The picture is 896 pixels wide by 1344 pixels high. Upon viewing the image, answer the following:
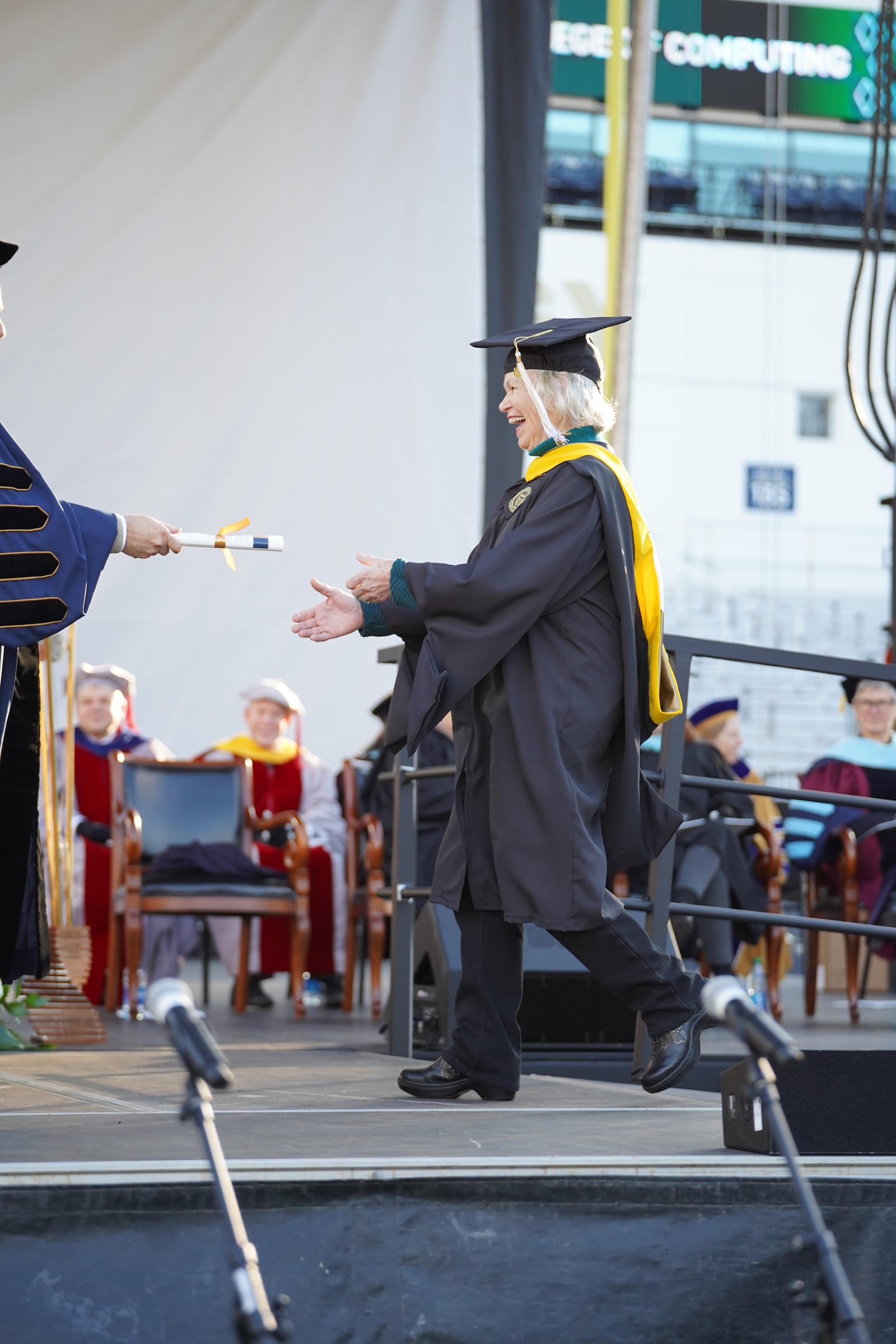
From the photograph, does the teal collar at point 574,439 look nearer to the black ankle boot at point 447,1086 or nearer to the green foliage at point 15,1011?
the black ankle boot at point 447,1086

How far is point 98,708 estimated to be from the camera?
7488mm

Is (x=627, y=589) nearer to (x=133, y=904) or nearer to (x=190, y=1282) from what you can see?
(x=190, y=1282)

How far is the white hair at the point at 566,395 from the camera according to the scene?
11.5 feet

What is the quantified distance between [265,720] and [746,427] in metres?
23.7

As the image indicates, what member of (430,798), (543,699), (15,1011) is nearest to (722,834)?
(430,798)

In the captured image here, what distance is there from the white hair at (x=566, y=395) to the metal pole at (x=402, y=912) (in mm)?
1190

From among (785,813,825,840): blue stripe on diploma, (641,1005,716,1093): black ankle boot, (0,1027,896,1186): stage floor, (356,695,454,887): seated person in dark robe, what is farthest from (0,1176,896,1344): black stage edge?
(785,813,825,840): blue stripe on diploma

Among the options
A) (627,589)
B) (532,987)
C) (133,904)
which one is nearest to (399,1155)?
(627,589)

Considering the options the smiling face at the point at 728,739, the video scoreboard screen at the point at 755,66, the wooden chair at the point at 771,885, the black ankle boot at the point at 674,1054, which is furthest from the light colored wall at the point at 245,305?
the video scoreboard screen at the point at 755,66

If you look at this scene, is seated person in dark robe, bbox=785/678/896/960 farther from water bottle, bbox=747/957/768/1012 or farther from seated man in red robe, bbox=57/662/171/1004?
seated man in red robe, bbox=57/662/171/1004

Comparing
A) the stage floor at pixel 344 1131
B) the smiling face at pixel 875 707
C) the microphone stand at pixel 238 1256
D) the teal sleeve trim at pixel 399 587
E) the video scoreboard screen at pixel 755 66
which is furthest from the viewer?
the video scoreboard screen at pixel 755 66

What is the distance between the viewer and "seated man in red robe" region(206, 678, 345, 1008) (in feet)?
24.7

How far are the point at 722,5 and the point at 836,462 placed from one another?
9241 mm

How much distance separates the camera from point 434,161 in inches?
335
